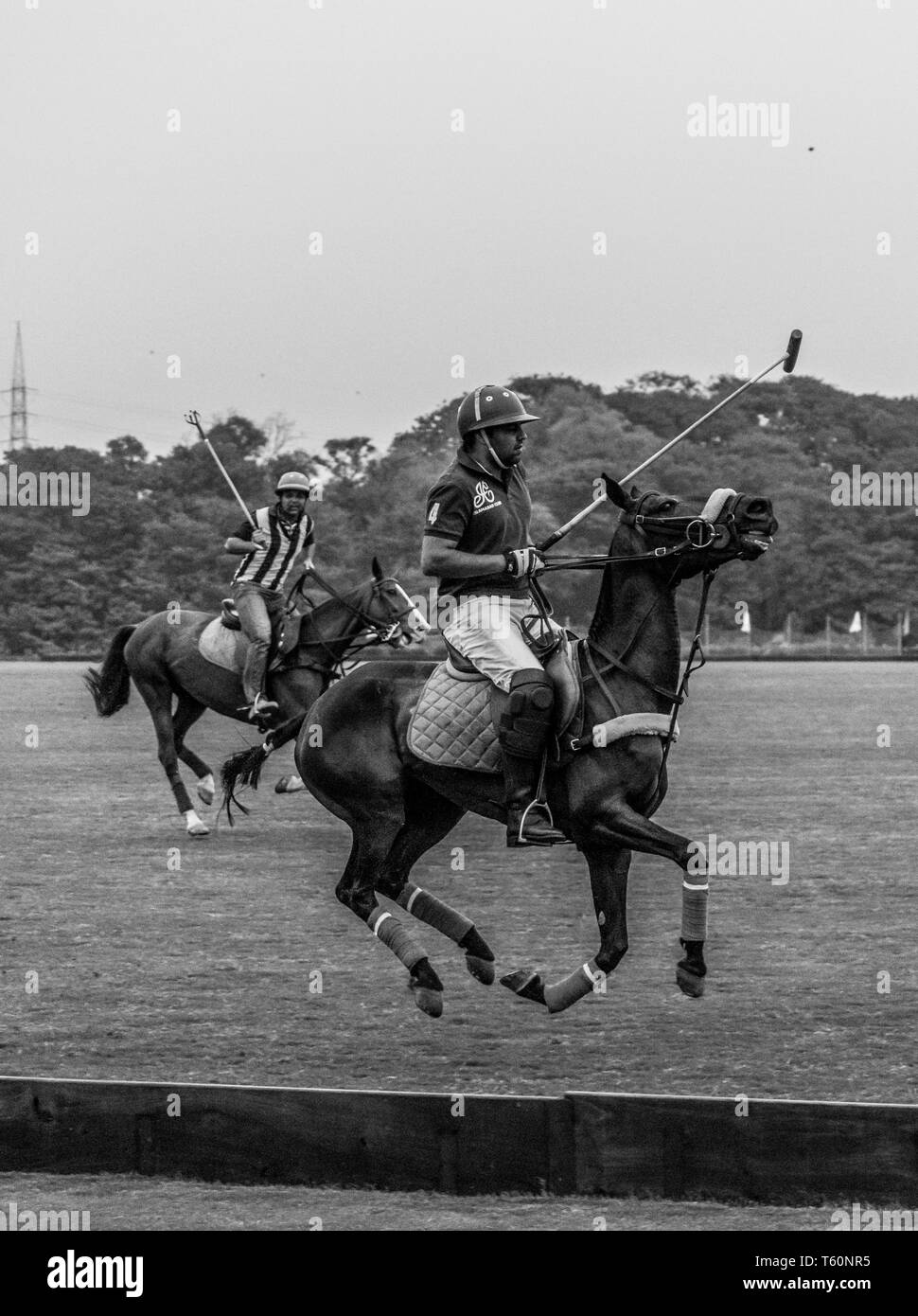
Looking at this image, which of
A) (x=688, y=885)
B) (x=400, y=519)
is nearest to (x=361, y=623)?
(x=688, y=885)

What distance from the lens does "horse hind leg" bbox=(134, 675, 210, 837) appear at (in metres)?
15.4

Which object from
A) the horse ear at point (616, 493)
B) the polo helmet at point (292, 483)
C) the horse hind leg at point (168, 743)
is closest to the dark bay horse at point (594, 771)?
the horse ear at point (616, 493)

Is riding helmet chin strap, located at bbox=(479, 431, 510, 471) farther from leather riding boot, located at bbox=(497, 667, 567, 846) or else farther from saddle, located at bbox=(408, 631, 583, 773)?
leather riding boot, located at bbox=(497, 667, 567, 846)

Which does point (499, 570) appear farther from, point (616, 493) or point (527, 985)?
point (527, 985)

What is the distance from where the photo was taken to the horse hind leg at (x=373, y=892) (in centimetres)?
846

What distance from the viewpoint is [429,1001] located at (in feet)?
27.4

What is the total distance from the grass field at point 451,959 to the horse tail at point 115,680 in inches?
39.5

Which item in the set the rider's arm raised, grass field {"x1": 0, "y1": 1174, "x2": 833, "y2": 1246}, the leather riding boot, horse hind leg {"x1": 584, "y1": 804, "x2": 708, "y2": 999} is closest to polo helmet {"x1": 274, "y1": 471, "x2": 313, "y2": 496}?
the rider's arm raised

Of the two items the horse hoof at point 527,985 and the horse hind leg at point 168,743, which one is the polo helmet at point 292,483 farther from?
the horse hoof at point 527,985

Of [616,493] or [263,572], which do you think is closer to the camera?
[616,493]

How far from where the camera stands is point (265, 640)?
15008 millimetres

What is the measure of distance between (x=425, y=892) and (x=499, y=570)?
1799mm
